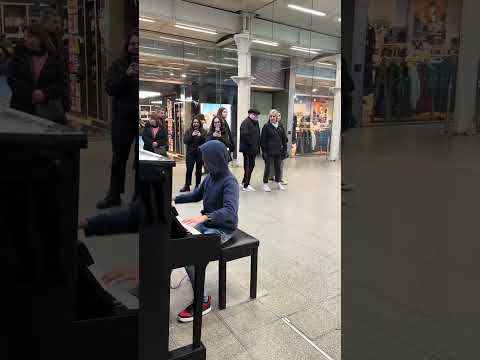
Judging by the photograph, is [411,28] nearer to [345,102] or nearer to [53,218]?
[345,102]

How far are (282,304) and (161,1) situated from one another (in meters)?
7.79

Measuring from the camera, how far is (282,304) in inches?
87.4

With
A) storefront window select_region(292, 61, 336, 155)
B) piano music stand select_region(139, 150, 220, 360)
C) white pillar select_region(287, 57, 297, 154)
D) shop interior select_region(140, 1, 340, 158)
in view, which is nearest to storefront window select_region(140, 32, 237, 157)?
shop interior select_region(140, 1, 340, 158)

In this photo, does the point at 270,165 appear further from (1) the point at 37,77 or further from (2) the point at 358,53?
(1) the point at 37,77

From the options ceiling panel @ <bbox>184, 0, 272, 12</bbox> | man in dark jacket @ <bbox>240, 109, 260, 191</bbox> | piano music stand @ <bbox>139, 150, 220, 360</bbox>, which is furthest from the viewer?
ceiling panel @ <bbox>184, 0, 272, 12</bbox>

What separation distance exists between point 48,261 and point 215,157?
4.86 feet

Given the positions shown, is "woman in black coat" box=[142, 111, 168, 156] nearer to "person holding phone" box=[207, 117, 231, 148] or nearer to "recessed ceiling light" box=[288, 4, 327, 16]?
Answer: "person holding phone" box=[207, 117, 231, 148]

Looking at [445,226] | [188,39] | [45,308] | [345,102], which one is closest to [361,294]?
[445,226]

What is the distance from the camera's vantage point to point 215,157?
→ 2201 millimetres

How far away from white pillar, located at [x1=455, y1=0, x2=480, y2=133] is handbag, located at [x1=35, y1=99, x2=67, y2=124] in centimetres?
93

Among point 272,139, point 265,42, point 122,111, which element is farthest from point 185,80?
point 122,111

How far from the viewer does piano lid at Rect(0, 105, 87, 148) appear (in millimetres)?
701

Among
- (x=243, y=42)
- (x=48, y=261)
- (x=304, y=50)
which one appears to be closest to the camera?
(x=48, y=261)

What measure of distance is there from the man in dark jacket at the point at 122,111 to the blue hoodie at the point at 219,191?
125cm
